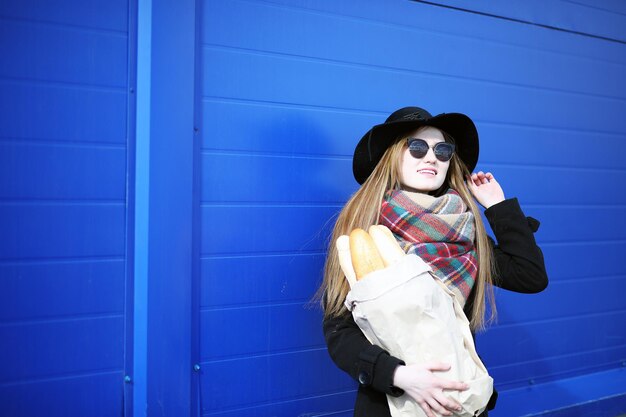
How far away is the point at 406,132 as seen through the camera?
1706mm

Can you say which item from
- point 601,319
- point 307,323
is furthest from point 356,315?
point 601,319

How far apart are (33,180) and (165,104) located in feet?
1.94

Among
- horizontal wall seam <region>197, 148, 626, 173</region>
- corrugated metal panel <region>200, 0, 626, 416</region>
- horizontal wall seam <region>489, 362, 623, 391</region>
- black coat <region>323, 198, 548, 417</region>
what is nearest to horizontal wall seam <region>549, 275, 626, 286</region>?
corrugated metal panel <region>200, 0, 626, 416</region>

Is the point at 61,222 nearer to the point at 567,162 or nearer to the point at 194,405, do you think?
the point at 194,405

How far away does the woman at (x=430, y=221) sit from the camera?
1.47m

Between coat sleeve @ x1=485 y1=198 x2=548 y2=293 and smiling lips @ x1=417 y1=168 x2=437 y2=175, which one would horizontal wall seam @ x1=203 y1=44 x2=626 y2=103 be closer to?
smiling lips @ x1=417 y1=168 x2=437 y2=175

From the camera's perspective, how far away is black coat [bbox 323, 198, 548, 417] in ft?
4.24

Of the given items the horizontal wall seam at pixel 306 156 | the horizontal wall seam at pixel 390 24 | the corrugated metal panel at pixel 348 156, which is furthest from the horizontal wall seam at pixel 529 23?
the horizontal wall seam at pixel 306 156

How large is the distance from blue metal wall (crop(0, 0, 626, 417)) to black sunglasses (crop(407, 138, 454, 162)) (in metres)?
0.69

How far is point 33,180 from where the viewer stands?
179cm

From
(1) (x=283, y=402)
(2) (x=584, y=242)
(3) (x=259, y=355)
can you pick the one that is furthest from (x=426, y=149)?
(2) (x=584, y=242)

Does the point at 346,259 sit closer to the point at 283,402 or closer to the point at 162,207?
the point at 162,207

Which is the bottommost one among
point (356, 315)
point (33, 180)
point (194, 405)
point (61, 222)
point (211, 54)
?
point (194, 405)

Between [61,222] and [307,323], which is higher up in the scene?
[61,222]
